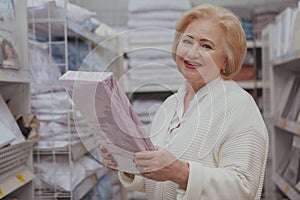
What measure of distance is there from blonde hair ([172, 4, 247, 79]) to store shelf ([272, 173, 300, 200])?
106cm

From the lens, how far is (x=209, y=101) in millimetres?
1253

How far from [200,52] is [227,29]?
0.45 feet

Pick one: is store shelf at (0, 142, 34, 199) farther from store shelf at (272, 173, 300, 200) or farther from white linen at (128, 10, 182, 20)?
white linen at (128, 10, 182, 20)

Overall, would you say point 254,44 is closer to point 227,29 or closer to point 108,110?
point 227,29

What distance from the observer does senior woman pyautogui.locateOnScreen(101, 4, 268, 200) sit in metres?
1.13

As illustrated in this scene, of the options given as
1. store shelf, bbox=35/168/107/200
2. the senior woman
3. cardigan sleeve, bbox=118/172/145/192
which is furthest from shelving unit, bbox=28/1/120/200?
the senior woman

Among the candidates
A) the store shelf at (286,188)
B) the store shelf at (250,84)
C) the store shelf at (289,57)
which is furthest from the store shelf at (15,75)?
the store shelf at (250,84)

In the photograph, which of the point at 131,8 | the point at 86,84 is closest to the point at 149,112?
the point at 86,84

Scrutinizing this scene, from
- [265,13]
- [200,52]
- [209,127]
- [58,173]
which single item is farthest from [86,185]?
[265,13]

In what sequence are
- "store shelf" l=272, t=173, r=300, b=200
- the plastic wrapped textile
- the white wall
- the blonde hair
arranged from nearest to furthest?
the plastic wrapped textile < the blonde hair < "store shelf" l=272, t=173, r=300, b=200 < the white wall

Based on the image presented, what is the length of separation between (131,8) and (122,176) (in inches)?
78.8

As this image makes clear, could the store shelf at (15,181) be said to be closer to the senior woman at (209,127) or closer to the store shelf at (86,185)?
the store shelf at (86,185)

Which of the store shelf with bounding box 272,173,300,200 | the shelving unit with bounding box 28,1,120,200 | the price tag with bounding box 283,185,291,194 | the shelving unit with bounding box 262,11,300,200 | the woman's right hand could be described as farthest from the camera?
the shelving unit with bounding box 262,11,300,200

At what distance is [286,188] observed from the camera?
7.51 ft
